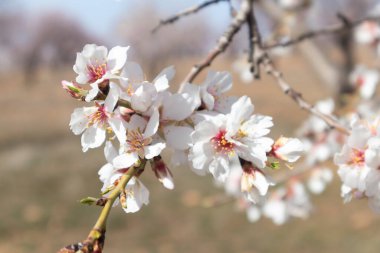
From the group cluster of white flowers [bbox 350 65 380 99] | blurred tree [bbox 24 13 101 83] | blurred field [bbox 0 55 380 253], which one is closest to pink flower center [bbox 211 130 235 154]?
cluster of white flowers [bbox 350 65 380 99]

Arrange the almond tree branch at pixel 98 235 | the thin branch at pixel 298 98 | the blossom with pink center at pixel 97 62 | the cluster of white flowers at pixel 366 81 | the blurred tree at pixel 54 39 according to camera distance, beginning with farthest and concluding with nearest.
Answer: the blurred tree at pixel 54 39 → the cluster of white flowers at pixel 366 81 → the thin branch at pixel 298 98 → the blossom with pink center at pixel 97 62 → the almond tree branch at pixel 98 235

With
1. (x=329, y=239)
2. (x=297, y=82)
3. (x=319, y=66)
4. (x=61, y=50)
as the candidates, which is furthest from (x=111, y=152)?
(x=61, y=50)

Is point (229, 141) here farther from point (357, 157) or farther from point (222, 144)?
point (357, 157)

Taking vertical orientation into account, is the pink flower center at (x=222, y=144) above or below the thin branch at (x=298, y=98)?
above

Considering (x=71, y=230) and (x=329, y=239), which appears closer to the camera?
(x=329, y=239)

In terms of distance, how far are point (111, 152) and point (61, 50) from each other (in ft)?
91.8

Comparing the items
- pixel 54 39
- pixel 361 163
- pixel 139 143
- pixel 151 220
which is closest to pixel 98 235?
pixel 139 143

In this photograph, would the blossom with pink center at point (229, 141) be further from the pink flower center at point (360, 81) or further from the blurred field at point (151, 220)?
the blurred field at point (151, 220)

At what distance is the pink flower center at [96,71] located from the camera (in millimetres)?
631

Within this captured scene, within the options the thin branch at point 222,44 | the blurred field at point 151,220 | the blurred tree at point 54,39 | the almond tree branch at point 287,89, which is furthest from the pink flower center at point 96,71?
the blurred tree at point 54,39

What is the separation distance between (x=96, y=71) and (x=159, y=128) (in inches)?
4.1

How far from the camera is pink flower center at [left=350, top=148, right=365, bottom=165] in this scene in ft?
2.36

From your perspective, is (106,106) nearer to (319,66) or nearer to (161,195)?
(319,66)

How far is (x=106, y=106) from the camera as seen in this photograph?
59 centimetres
